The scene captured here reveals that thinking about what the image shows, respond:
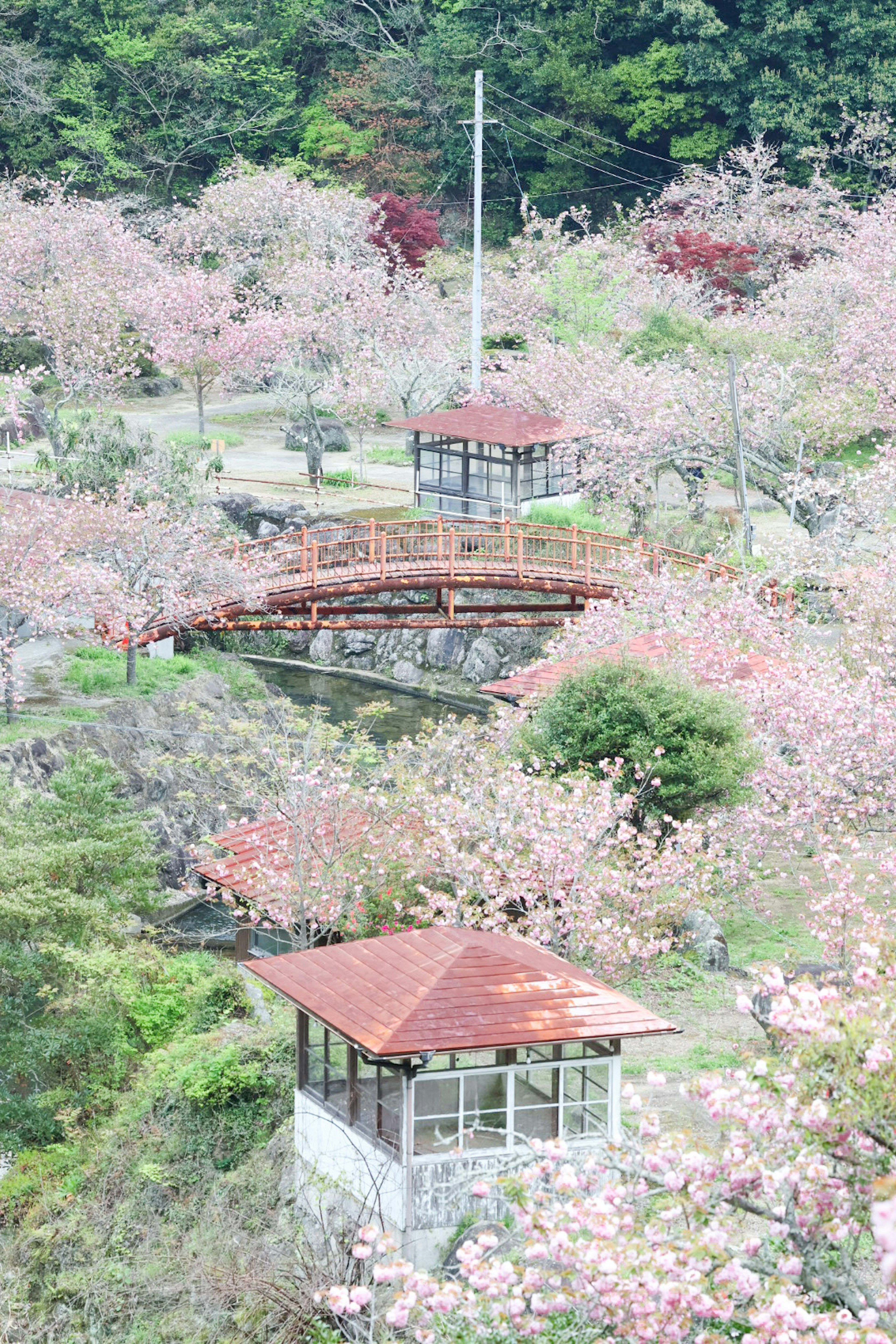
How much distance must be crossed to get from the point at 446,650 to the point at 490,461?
560cm

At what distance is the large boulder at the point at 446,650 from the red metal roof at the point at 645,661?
43.3 ft

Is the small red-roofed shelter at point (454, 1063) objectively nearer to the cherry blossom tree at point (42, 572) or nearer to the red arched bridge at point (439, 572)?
the cherry blossom tree at point (42, 572)

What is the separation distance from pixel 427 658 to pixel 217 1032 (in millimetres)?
23420

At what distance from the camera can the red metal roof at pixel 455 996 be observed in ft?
44.7

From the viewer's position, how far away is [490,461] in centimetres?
4425

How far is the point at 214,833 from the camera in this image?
2942 cm

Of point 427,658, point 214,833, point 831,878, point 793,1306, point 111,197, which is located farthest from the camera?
point 111,197

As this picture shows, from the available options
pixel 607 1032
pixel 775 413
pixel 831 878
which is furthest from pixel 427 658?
pixel 607 1032

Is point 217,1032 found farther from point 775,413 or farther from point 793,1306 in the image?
point 775,413

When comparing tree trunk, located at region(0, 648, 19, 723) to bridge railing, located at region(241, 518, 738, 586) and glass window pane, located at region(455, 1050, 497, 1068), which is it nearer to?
bridge railing, located at region(241, 518, 738, 586)

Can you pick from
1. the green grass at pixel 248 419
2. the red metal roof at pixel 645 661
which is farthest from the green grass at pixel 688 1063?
the green grass at pixel 248 419

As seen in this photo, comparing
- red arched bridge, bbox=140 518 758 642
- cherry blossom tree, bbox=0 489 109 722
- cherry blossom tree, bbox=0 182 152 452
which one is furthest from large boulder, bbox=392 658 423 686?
cherry blossom tree, bbox=0 489 109 722

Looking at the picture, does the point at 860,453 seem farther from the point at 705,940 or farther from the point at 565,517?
the point at 705,940

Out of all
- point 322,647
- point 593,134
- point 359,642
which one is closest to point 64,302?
point 322,647
